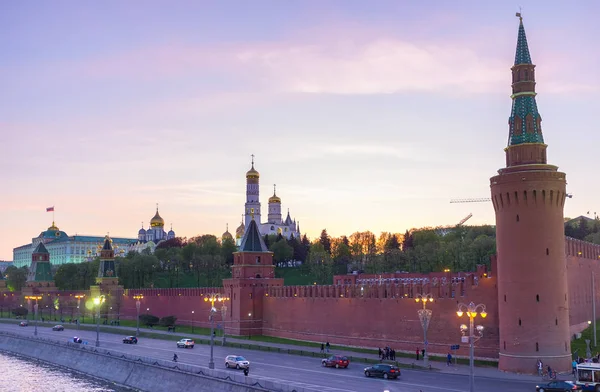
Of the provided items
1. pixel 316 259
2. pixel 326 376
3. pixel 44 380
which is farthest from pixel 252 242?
pixel 316 259

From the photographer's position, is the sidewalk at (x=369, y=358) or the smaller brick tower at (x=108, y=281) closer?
the sidewalk at (x=369, y=358)

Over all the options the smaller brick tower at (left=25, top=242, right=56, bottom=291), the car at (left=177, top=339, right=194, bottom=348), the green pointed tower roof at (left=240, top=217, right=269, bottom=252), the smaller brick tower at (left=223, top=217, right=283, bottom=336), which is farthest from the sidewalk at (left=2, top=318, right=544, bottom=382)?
the smaller brick tower at (left=25, top=242, right=56, bottom=291)

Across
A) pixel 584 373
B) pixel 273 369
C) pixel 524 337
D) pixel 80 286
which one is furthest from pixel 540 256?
pixel 80 286

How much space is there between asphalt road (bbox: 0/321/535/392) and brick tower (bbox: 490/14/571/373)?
4049 millimetres

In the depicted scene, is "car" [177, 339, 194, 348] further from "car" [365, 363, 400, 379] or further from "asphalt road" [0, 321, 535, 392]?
"car" [365, 363, 400, 379]

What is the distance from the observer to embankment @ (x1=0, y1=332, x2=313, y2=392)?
1556 inches

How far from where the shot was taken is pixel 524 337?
45188 millimetres

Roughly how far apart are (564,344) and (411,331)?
1341 cm

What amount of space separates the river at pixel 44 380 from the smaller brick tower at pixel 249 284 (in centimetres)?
1895

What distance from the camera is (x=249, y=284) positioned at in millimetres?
76000

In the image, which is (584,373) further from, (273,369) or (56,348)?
(56,348)

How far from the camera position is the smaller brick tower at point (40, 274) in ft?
399

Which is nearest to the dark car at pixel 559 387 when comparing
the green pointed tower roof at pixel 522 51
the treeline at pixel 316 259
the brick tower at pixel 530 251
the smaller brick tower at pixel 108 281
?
the brick tower at pixel 530 251

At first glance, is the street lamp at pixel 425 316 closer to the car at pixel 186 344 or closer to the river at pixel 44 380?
the river at pixel 44 380
